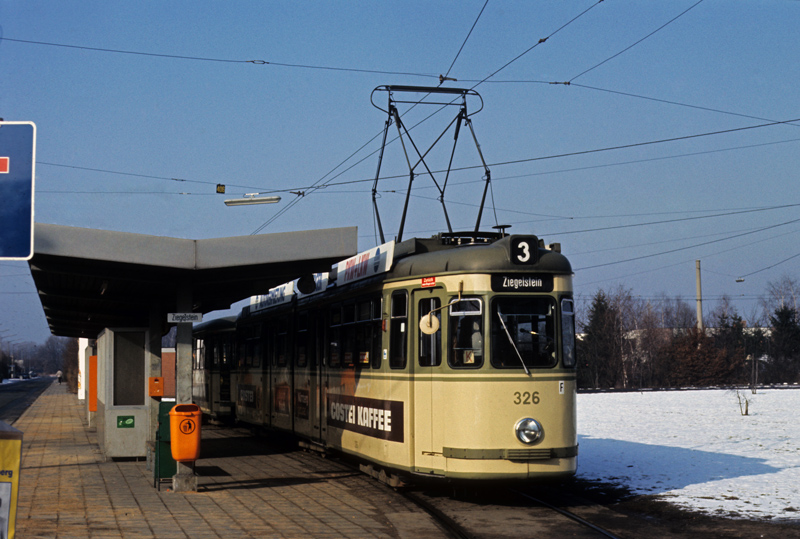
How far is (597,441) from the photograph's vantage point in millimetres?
18328

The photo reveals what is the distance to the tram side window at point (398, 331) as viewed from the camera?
1104 centimetres

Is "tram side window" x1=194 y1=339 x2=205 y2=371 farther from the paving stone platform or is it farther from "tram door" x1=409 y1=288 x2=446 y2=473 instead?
"tram door" x1=409 y1=288 x2=446 y2=473

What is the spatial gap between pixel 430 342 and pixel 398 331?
0.69m

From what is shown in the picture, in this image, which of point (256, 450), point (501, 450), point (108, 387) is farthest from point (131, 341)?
point (501, 450)

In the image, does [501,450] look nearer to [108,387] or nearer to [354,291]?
[354,291]

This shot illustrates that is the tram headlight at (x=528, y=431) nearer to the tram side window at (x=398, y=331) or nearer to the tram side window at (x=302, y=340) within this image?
the tram side window at (x=398, y=331)

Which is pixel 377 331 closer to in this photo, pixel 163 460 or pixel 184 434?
pixel 184 434

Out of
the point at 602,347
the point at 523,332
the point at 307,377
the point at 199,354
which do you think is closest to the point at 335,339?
the point at 307,377

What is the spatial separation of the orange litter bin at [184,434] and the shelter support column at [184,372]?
21cm

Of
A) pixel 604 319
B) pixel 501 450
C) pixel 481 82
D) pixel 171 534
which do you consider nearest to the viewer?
pixel 171 534

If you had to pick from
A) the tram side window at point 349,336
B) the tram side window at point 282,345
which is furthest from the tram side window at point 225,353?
the tram side window at point 349,336

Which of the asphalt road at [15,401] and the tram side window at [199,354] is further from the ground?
the tram side window at [199,354]

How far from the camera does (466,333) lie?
10406 millimetres

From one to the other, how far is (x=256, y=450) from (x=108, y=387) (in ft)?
11.2
